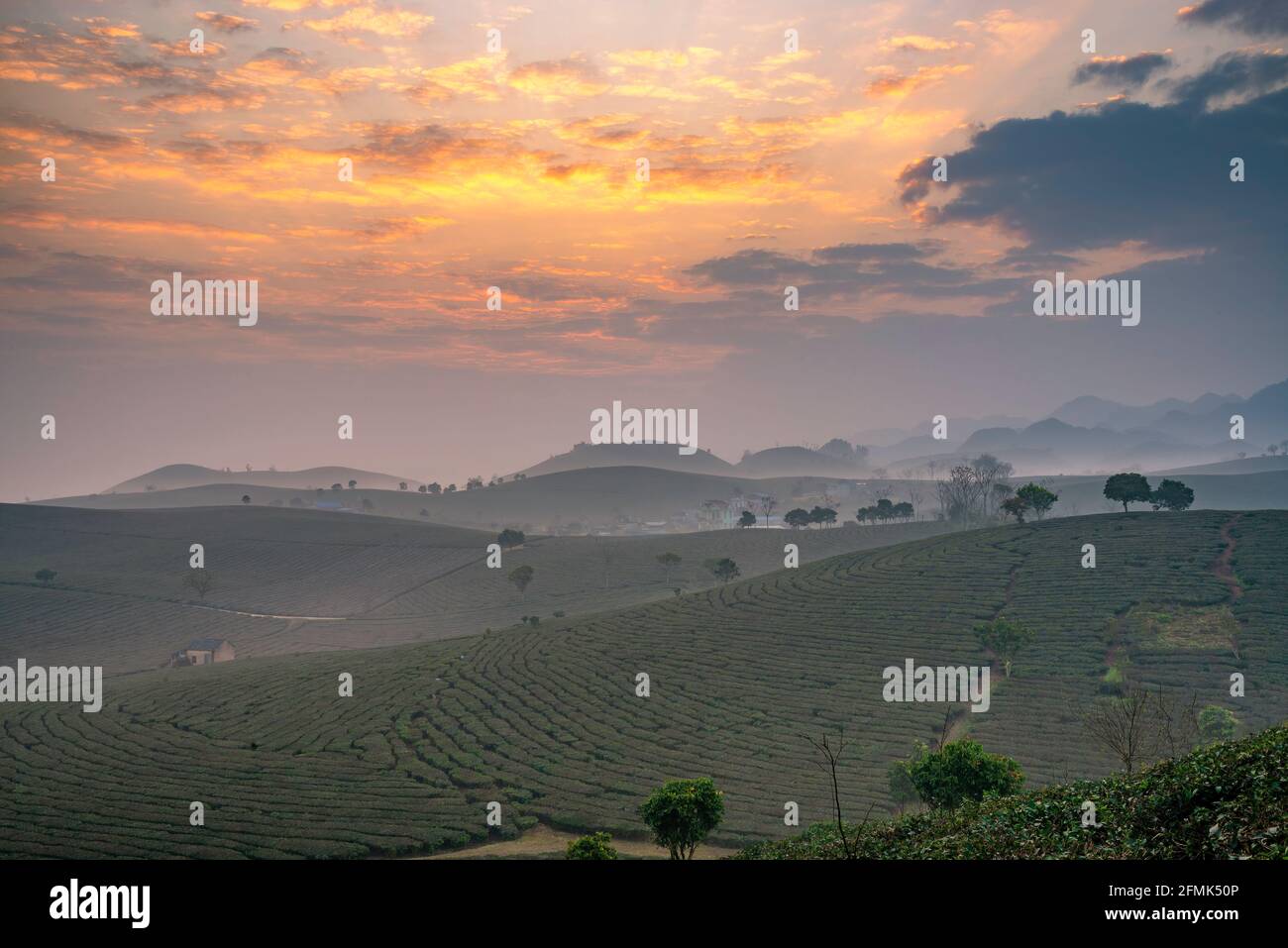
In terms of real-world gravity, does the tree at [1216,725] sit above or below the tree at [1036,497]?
below

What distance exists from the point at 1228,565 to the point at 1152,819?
A: 3129 inches

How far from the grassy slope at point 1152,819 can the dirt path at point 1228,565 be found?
6650 centimetres

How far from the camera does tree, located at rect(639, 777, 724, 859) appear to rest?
31.9 metres

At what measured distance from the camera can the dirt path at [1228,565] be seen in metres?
71.6

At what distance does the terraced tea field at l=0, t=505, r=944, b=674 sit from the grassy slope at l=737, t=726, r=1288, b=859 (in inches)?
4305

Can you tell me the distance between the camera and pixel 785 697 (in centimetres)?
6556

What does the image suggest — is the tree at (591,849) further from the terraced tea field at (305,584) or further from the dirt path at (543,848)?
the terraced tea field at (305,584)

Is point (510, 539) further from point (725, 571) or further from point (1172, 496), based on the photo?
point (1172, 496)

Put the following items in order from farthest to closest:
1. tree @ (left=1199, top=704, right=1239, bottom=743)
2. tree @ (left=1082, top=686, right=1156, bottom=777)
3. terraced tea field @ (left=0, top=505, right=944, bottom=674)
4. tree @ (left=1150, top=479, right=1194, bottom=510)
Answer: terraced tea field @ (left=0, top=505, right=944, bottom=674) < tree @ (left=1150, top=479, right=1194, bottom=510) < tree @ (left=1199, top=704, right=1239, bottom=743) < tree @ (left=1082, top=686, right=1156, bottom=777)

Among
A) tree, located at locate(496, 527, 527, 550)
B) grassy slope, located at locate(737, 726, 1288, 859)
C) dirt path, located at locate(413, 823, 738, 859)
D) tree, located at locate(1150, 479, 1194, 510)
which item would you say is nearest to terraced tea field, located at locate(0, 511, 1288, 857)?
dirt path, located at locate(413, 823, 738, 859)

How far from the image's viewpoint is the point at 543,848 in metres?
39.5

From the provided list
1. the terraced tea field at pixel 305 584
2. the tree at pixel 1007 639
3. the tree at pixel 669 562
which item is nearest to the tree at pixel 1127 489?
the tree at pixel 1007 639

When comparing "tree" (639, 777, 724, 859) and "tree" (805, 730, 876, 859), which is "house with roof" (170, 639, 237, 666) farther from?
"tree" (639, 777, 724, 859)
